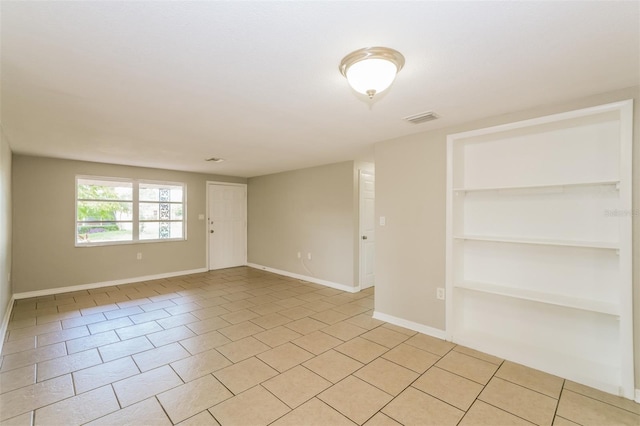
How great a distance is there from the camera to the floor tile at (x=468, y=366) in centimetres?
244

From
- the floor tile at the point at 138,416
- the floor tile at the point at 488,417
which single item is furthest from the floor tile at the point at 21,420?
the floor tile at the point at 488,417

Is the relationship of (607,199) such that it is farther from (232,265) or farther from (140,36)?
(232,265)

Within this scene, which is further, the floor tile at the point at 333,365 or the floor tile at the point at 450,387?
the floor tile at the point at 333,365

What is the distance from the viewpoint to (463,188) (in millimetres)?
3045

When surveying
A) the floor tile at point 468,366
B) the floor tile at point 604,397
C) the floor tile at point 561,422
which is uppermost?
the floor tile at point 468,366

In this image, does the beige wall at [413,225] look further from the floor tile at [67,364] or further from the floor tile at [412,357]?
the floor tile at [67,364]

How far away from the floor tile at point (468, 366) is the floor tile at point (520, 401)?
10cm

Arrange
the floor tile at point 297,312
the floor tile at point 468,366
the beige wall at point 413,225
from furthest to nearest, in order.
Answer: the floor tile at point 297,312 → the beige wall at point 413,225 → the floor tile at point 468,366

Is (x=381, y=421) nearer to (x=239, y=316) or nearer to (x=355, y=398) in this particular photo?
(x=355, y=398)

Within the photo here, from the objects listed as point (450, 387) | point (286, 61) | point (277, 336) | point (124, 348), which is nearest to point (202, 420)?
point (277, 336)

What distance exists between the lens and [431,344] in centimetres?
302

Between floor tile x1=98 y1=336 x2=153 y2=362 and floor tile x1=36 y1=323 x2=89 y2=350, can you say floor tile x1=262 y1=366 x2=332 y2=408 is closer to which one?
floor tile x1=98 y1=336 x2=153 y2=362

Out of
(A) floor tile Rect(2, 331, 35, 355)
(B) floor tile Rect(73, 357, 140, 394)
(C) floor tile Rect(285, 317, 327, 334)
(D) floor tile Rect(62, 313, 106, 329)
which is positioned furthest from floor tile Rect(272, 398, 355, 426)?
(D) floor tile Rect(62, 313, 106, 329)

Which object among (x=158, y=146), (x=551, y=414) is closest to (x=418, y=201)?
(x=551, y=414)
